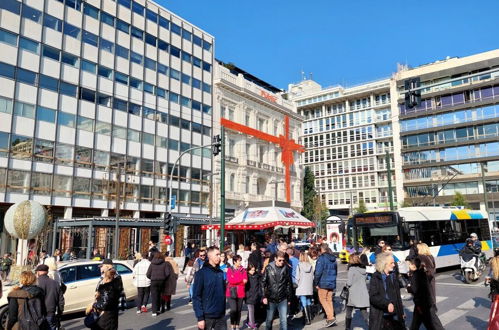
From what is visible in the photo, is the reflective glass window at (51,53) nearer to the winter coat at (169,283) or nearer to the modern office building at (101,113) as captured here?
the modern office building at (101,113)

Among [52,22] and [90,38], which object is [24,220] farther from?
[90,38]

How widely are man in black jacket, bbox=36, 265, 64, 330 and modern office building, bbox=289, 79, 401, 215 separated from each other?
66.6 m

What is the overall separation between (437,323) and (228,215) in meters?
41.2

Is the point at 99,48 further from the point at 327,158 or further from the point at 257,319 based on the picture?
the point at 327,158

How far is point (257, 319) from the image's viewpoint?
379 inches

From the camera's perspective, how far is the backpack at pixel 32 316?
5.60 meters

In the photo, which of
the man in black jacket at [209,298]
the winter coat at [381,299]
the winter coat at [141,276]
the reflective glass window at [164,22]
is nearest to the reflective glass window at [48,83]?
the reflective glass window at [164,22]

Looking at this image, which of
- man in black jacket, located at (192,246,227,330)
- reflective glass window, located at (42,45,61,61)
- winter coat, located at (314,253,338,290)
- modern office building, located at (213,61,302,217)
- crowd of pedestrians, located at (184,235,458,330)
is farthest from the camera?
modern office building, located at (213,61,302,217)

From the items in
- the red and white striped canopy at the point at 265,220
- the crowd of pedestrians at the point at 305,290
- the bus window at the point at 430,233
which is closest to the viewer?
the crowd of pedestrians at the point at 305,290

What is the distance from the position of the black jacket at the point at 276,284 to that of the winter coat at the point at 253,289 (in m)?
1.23

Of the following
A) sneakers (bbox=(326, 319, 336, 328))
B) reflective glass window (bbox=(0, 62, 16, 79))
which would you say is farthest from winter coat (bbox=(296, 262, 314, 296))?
reflective glass window (bbox=(0, 62, 16, 79))

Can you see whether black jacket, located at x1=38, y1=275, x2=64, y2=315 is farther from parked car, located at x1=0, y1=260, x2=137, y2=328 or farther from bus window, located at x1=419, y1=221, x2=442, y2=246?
bus window, located at x1=419, y1=221, x2=442, y2=246

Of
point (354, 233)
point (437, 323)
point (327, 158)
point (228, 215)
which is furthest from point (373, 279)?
point (327, 158)

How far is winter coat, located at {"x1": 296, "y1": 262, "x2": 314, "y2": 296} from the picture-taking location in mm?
9500
